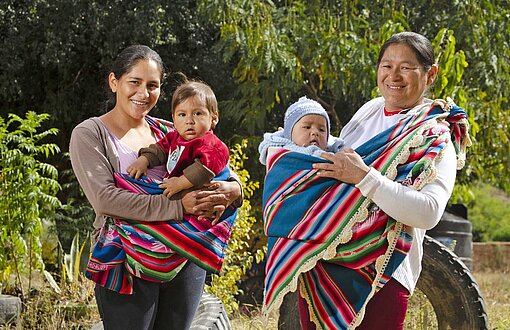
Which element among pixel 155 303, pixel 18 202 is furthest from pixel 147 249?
pixel 18 202

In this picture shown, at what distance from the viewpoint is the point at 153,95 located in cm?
321

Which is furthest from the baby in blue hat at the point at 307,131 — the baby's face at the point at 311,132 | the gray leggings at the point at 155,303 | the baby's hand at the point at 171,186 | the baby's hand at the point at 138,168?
the gray leggings at the point at 155,303

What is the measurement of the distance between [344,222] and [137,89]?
950 millimetres

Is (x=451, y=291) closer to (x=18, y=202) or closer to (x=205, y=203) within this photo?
(x=205, y=203)

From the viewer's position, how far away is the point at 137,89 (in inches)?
125

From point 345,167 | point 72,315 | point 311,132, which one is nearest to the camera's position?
point 345,167

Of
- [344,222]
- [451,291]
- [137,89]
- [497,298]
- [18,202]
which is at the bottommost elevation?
[497,298]

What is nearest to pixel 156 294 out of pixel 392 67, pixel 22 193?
pixel 392 67

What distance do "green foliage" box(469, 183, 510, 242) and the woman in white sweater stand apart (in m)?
13.5

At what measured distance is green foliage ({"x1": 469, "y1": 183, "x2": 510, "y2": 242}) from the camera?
16.6 meters

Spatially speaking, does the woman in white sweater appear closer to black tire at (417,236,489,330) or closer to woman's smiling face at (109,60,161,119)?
woman's smiling face at (109,60,161,119)

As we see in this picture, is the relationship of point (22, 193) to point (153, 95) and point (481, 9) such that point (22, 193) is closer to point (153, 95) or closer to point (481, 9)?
point (153, 95)

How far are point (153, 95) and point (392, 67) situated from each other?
0.91 m

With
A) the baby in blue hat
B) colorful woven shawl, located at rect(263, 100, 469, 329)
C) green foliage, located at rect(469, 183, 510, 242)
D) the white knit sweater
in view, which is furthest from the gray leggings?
green foliage, located at rect(469, 183, 510, 242)
